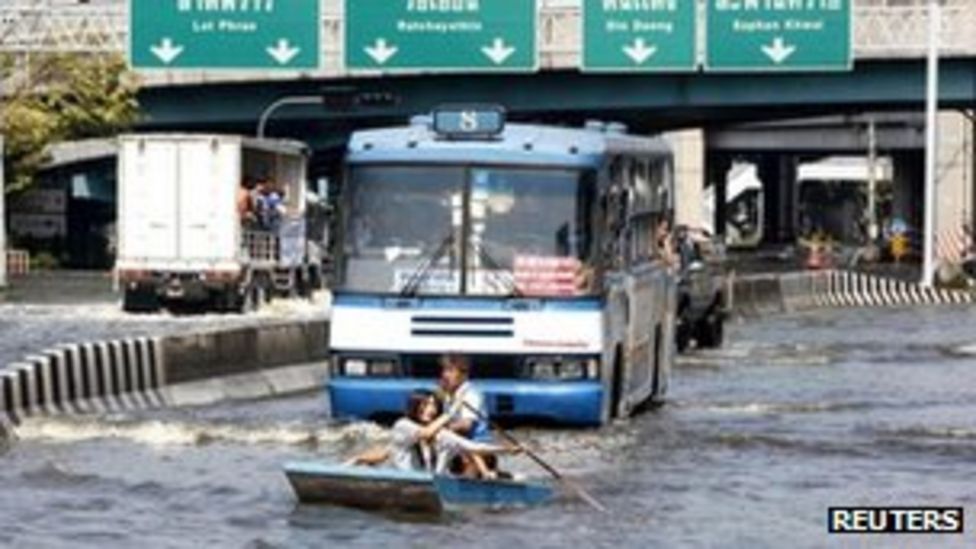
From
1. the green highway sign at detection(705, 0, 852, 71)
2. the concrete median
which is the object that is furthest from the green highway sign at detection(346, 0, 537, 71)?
the concrete median

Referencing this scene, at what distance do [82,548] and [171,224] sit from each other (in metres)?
30.5

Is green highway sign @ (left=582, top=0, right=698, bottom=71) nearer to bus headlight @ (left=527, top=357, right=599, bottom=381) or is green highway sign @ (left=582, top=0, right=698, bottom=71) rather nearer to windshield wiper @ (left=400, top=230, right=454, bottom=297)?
bus headlight @ (left=527, top=357, right=599, bottom=381)

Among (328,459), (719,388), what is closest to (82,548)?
(328,459)

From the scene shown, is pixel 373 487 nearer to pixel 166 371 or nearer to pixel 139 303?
pixel 166 371

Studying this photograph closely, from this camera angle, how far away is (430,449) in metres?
19.6

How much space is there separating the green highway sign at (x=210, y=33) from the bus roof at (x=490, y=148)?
32808 mm

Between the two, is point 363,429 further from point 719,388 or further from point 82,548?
point 719,388

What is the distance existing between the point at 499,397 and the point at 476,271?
44.3 inches

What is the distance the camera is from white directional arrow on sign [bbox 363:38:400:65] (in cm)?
5856

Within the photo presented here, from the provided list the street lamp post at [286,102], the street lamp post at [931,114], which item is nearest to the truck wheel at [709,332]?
the street lamp post at [931,114]

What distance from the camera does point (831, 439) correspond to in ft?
89.0

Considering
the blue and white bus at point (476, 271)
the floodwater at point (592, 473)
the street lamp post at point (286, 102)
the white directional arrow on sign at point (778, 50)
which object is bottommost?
the floodwater at point (592, 473)

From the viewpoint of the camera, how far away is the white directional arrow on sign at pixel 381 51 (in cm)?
5856

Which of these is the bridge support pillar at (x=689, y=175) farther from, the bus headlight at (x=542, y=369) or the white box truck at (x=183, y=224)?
the bus headlight at (x=542, y=369)
